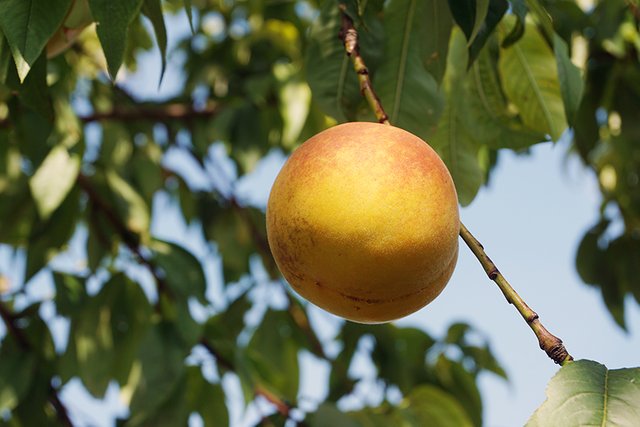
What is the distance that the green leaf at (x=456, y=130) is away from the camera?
159 centimetres

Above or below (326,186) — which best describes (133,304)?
below

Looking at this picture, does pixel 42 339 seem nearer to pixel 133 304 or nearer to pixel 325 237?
pixel 133 304

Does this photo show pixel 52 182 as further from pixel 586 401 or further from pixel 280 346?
pixel 586 401

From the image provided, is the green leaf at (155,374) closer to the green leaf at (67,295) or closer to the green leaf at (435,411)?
the green leaf at (67,295)

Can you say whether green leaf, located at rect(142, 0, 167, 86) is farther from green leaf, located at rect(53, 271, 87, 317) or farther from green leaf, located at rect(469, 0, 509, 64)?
green leaf, located at rect(53, 271, 87, 317)

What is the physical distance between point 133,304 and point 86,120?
0.79 metres

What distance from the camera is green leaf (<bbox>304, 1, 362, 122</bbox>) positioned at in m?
1.52

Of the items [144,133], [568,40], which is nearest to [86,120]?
[144,133]

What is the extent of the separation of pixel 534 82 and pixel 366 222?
867mm

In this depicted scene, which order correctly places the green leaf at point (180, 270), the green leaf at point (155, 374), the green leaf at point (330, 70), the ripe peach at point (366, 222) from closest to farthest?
1. the ripe peach at point (366, 222)
2. the green leaf at point (330, 70)
3. the green leaf at point (155, 374)
4. the green leaf at point (180, 270)

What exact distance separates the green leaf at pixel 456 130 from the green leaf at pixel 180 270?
3.14 feet

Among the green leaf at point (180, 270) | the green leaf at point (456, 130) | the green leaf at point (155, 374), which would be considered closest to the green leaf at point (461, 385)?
the green leaf at point (180, 270)

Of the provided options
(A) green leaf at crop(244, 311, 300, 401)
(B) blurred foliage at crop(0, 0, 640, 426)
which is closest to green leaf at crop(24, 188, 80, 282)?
(B) blurred foliage at crop(0, 0, 640, 426)

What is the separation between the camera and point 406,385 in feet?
9.64
